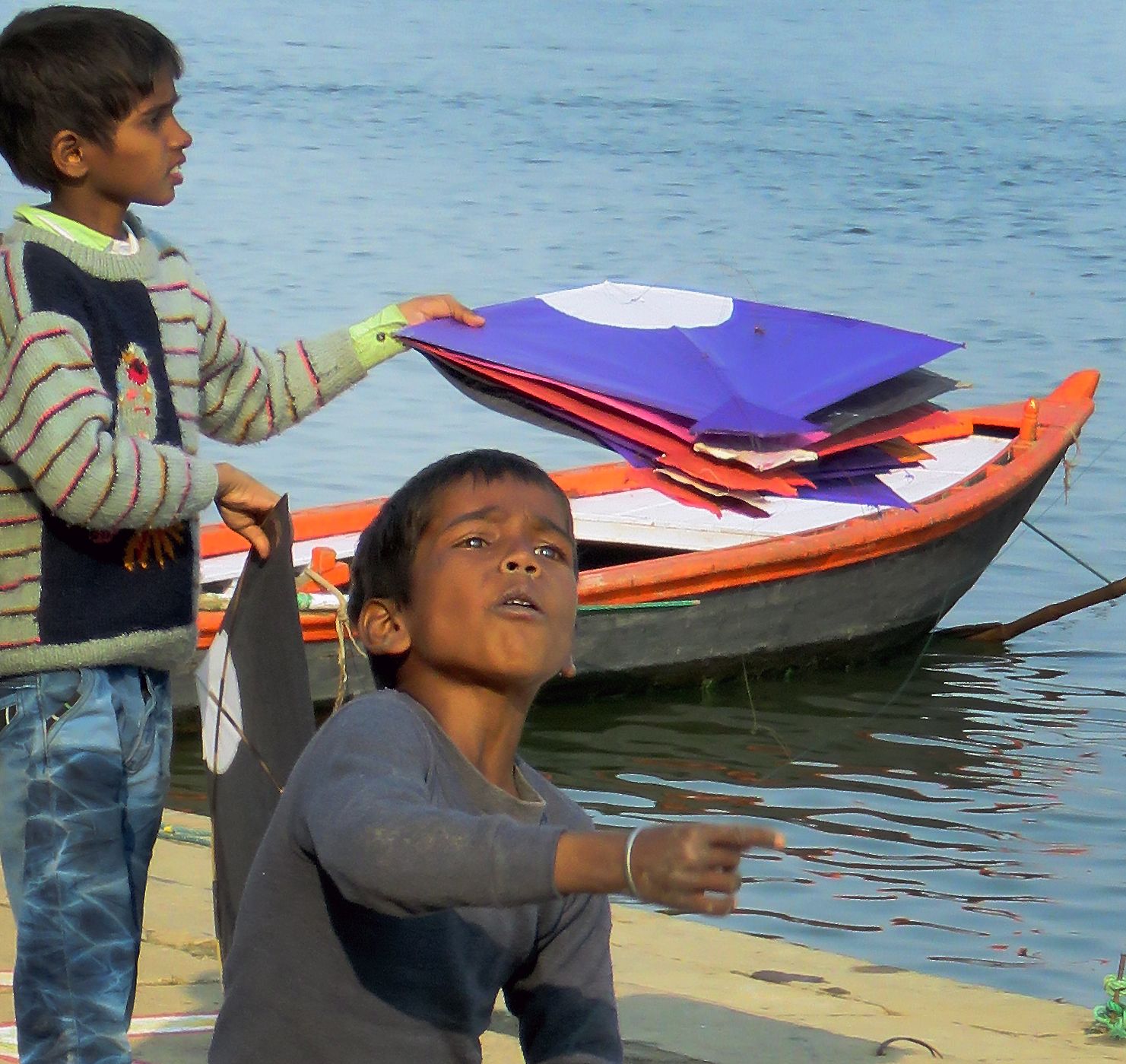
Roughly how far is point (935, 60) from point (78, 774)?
129ft

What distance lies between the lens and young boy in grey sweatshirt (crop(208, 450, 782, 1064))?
2.02 m

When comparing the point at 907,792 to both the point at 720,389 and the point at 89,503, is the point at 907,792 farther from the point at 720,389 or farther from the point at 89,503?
the point at 89,503

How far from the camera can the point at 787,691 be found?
8242 millimetres

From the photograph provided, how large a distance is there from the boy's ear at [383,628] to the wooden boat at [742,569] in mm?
4405

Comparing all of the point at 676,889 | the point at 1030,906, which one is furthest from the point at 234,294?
the point at 676,889

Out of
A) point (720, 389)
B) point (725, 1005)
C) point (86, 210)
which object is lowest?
point (725, 1005)

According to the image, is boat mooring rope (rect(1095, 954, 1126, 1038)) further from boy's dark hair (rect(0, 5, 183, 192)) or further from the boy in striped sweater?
boy's dark hair (rect(0, 5, 183, 192))

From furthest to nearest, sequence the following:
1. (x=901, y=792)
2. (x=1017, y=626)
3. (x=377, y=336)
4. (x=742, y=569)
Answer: (x=1017, y=626) → (x=742, y=569) → (x=901, y=792) → (x=377, y=336)

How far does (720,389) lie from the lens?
307 inches

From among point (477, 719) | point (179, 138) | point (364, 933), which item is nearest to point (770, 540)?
point (179, 138)

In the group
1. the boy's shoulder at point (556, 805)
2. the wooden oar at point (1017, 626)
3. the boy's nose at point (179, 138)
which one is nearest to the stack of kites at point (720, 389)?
the wooden oar at point (1017, 626)

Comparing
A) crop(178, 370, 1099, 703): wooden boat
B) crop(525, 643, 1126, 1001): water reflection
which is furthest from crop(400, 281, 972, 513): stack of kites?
crop(525, 643, 1126, 1001): water reflection

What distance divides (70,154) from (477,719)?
1.09 m

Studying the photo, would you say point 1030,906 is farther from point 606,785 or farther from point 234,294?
point 234,294
